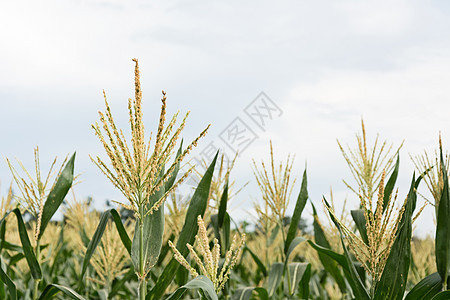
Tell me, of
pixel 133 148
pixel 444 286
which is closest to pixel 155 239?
pixel 133 148

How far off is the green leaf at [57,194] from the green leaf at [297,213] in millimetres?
1558

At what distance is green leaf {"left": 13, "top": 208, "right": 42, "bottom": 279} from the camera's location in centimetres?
295

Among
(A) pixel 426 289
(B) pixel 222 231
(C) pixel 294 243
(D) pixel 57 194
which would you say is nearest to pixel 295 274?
(C) pixel 294 243

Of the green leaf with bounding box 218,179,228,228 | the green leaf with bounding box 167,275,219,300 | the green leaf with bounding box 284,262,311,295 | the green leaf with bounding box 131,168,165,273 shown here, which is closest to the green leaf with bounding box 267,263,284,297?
the green leaf with bounding box 284,262,311,295

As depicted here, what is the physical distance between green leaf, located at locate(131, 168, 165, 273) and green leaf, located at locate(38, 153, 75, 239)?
986mm

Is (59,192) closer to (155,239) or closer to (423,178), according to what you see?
(155,239)

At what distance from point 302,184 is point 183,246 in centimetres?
133

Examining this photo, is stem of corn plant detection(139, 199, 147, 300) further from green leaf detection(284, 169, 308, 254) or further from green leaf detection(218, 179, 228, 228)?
green leaf detection(284, 169, 308, 254)

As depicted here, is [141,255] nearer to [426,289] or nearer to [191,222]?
[191,222]

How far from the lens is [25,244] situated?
2.94 metres

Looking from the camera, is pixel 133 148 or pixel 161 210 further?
pixel 161 210

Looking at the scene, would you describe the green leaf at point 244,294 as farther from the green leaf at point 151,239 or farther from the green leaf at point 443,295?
the green leaf at point 443,295

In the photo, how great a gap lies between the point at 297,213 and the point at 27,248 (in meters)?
1.82

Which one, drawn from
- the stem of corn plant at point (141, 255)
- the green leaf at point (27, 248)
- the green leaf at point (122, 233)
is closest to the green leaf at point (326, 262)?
the green leaf at point (122, 233)
